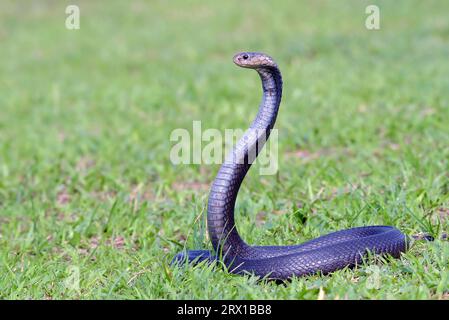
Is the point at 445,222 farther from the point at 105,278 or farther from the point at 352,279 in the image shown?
the point at 105,278

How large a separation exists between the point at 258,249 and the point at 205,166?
8.65 feet

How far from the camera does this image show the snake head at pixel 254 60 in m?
3.38

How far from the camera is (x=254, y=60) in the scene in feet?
11.1

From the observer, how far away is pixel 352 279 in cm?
356

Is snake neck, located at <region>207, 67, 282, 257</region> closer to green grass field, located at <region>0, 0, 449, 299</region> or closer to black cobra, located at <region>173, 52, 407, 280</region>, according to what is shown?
black cobra, located at <region>173, 52, 407, 280</region>

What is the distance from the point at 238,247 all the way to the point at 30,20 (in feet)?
44.7

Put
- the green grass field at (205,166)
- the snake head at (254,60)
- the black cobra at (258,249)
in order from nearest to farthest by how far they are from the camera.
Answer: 1. the snake head at (254,60)
2. the black cobra at (258,249)
3. the green grass field at (205,166)

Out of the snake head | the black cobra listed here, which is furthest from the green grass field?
the snake head

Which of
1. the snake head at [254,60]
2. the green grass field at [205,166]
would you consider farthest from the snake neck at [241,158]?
the green grass field at [205,166]

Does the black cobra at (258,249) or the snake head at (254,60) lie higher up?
the snake head at (254,60)

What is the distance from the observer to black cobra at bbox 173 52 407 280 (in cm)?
355

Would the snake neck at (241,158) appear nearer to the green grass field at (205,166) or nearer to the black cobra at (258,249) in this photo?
the black cobra at (258,249)
